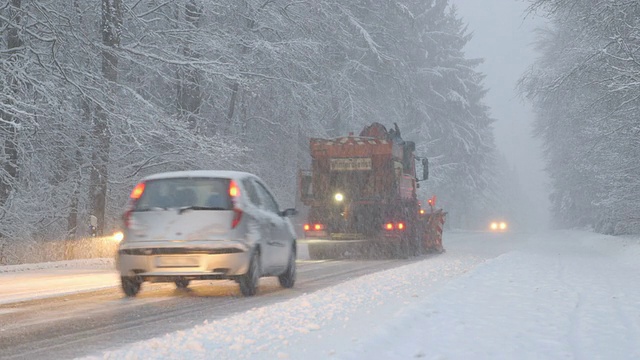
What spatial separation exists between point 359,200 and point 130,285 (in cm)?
1162

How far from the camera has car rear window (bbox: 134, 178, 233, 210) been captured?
1054cm

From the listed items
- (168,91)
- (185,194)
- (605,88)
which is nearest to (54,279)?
(185,194)

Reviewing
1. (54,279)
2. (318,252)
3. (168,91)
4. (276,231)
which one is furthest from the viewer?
(168,91)

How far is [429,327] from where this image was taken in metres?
7.04

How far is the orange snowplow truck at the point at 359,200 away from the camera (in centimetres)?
2125

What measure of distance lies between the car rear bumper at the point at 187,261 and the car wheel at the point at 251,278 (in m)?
0.23

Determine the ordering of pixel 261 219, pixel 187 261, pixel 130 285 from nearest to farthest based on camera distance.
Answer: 1. pixel 187 261
2. pixel 130 285
3. pixel 261 219

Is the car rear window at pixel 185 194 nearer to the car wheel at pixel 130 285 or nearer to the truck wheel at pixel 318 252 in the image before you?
the car wheel at pixel 130 285

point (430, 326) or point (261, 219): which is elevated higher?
point (261, 219)

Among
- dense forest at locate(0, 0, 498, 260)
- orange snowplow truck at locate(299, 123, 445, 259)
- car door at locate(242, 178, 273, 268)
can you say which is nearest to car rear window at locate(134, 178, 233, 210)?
car door at locate(242, 178, 273, 268)

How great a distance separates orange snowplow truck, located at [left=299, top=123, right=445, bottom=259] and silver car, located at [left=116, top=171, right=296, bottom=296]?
404 inches

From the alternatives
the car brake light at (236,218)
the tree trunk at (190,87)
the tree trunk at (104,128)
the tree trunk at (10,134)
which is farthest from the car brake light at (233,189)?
the tree trunk at (190,87)

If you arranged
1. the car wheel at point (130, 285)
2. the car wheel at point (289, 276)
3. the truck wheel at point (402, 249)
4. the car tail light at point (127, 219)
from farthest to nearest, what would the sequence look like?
the truck wheel at point (402, 249) → the car wheel at point (289, 276) → the car wheel at point (130, 285) → the car tail light at point (127, 219)

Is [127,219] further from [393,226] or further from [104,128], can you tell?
[393,226]
